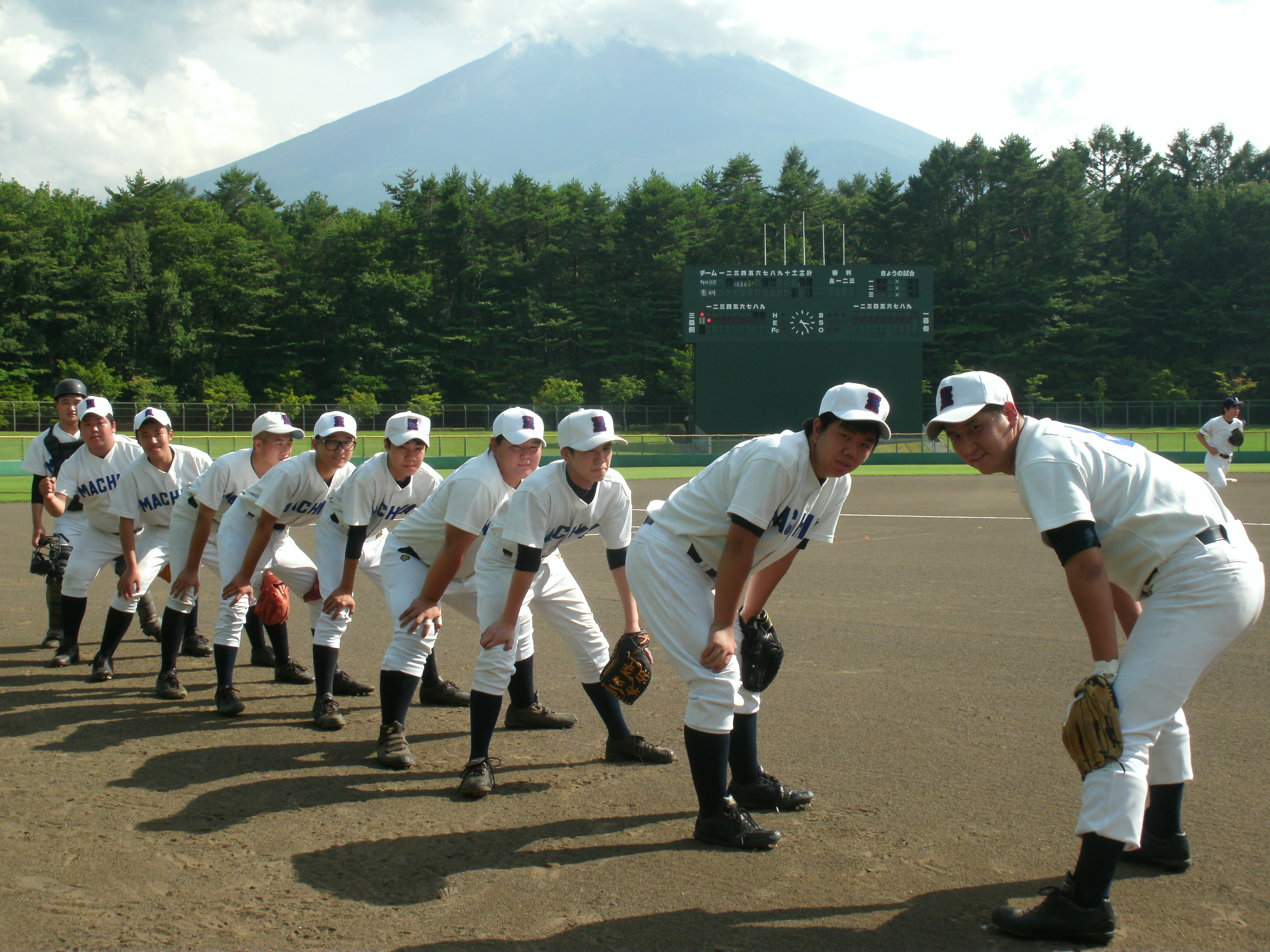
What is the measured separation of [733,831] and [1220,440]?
1958 centimetres

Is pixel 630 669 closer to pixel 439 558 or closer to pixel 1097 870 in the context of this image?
pixel 439 558

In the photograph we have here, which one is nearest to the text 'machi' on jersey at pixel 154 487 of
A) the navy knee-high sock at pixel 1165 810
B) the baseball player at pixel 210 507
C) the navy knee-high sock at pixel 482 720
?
the baseball player at pixel 210 507

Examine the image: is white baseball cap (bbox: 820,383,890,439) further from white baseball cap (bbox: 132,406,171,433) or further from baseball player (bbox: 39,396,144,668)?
baseball player (bbox: 39,396,144,668)

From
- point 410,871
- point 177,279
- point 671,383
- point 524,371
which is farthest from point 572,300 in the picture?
point 410,871

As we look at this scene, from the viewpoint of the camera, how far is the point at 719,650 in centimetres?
386

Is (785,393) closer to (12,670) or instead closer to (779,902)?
(12,670)

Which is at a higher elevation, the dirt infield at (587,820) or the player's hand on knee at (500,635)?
the player's hand on knee at (500,635)

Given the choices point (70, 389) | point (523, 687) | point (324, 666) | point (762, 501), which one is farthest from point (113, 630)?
point (762, 501)

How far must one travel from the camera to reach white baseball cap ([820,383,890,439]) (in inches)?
143

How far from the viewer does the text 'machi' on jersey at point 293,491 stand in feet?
19.4

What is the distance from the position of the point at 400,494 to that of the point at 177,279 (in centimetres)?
6489

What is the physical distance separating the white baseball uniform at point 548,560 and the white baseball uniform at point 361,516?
0.78m

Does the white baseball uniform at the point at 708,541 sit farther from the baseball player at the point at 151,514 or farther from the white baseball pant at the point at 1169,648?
the baseball player at the point at 151,514

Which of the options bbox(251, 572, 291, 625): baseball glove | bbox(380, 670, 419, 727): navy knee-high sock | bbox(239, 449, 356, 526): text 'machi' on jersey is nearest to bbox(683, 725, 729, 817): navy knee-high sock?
bbox(380, 670, 419, 727): navy knee-high sock
